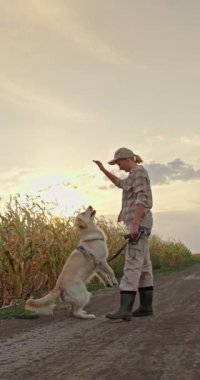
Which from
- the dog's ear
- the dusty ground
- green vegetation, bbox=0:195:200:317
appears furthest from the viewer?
green vegetation, bbox=0:195:200:317

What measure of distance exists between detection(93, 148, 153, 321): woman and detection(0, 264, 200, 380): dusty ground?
0.32 meters

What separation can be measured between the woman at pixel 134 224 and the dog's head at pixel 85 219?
890mm

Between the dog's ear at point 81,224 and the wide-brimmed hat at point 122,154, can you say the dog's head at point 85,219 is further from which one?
the wide-brimmed hat at point 122,154

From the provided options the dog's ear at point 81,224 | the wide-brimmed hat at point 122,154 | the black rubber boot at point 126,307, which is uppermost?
the wide-brimmed hat at point 122,154

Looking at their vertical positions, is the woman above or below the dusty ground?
above

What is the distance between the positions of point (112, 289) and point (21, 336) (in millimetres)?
6714

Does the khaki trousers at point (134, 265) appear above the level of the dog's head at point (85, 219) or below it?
below

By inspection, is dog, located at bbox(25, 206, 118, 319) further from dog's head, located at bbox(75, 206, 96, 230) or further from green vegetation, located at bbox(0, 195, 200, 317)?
green vegetation, located at bbox(0, 195, 200, 317)

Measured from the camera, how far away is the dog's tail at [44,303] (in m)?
8.31

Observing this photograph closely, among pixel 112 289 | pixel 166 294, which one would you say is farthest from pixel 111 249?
pixel 166 294

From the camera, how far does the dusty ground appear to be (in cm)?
440

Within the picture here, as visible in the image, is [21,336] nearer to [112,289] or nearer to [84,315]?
[84,315]

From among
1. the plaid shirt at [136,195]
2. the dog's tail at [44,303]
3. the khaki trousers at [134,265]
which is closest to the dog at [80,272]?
the dog's tail at [44,303]

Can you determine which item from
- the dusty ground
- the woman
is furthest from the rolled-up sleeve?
the dusty ground
